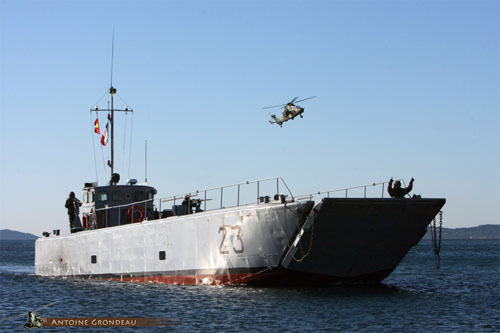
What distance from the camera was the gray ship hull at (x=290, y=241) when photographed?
84.0 feet

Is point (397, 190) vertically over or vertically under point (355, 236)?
over

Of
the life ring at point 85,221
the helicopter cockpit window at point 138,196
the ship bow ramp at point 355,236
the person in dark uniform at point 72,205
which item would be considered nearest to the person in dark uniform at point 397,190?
the ship bow ramp at point 355,236

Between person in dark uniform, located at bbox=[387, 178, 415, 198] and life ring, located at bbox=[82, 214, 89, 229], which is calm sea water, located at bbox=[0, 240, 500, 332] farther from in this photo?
life ring, located at bbox=[82, 214, 89, 229]

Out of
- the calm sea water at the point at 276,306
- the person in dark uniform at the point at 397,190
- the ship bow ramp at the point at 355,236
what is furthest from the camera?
the person in dark uniform at the point at 397,190

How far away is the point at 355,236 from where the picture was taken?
1040 inches

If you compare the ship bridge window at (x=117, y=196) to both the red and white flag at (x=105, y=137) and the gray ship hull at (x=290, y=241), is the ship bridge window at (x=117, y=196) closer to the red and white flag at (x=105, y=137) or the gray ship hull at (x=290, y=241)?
the red and white flag at (x=105, y=137)

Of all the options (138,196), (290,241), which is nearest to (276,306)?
(290,241)

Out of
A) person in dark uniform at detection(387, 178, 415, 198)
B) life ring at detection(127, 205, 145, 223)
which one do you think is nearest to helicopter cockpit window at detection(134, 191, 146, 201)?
life ring at detection(127, 205, 145, 223)

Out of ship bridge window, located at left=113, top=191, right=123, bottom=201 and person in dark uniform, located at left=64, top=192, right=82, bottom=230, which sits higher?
ship bridge window, located at left=113, top=191, right=123, bottom=201

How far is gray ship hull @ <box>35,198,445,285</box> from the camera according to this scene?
1008 inches

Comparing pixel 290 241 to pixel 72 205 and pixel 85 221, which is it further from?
pixel 72 205

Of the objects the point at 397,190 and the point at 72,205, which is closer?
the point at 397,190

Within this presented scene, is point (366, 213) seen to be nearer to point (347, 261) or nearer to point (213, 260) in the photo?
point (347, 261)

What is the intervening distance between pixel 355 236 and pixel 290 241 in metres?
2.42
